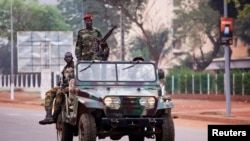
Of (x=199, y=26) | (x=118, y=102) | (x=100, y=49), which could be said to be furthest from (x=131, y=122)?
(x=199, y=26)

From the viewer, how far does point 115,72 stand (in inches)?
548

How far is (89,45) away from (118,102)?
2.28 metres

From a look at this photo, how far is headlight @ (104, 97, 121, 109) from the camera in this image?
41.9 ft

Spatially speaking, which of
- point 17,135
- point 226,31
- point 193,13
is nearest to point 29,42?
point 193,13

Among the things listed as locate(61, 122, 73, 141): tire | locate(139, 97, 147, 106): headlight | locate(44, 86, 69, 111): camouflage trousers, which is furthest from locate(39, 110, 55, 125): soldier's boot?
locate(139, 97, 147, 106): headlight

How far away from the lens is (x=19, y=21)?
246 feet

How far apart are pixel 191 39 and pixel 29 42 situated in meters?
21.8

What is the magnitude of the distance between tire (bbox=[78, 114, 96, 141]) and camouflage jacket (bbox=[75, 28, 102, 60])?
2095 mm

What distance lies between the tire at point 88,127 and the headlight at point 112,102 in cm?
41

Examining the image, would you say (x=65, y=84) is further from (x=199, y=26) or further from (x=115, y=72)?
(x=199, y=26)

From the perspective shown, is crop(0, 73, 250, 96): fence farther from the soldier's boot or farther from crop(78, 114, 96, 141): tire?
crop(78, 114, 96, 141): tire

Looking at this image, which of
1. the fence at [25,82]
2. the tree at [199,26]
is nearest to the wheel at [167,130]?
the fence at [25,82]

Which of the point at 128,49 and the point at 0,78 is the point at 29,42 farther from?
the point at 128,49

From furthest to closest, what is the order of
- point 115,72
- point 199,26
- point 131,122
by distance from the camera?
point 199,26, point 115,72, point 131,122
